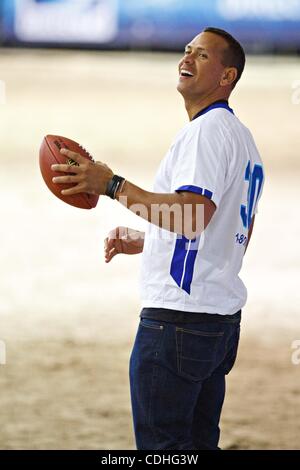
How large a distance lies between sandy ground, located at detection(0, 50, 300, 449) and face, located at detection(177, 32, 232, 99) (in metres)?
2.12

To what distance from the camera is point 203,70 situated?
11.6ft

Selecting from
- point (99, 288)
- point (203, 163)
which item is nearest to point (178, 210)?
point (203, 163)

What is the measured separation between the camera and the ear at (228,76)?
3.54 metres

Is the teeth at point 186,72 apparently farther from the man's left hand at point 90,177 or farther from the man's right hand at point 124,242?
the man's right hand at point 124,242

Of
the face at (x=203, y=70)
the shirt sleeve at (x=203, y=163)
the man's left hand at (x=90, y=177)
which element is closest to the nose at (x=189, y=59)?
the face at (x=203, y=70)

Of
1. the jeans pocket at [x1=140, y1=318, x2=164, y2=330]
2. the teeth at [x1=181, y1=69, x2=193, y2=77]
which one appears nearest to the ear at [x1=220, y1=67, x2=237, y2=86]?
the teeth at [x1=181, y1=69, x2=193, y2=77]

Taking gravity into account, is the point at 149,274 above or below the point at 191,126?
below

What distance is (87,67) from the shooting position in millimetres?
24672

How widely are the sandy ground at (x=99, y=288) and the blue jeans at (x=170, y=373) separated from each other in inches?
61.0

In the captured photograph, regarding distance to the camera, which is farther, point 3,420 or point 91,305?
point 91,305
